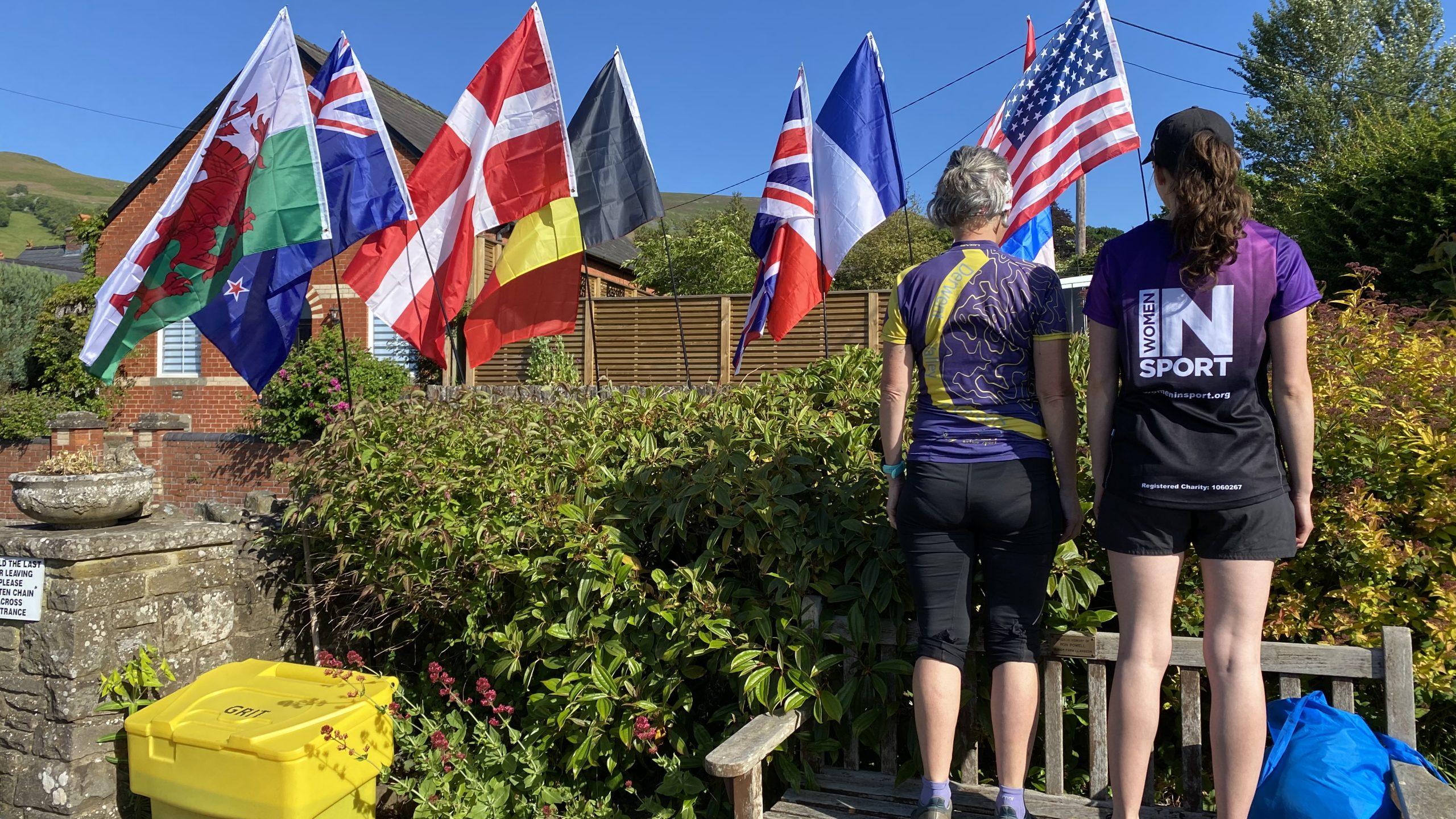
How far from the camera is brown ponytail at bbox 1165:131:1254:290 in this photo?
2000 millimetres

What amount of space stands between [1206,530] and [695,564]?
149 centimetres

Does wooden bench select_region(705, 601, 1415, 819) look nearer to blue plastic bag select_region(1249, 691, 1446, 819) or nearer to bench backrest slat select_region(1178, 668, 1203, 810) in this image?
bench backrest slat select_region(1178, 668, 1203, 810)

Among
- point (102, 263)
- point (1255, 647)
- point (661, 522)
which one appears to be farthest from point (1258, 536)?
point (102, 263)

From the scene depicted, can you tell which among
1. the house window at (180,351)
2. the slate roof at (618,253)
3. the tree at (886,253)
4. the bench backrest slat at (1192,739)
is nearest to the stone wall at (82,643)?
the bench backrest slat at (1192,739)

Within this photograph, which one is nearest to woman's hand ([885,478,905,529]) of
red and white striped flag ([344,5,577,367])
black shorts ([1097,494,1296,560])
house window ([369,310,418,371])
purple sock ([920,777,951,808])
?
black shorts ([1097,494,1296,560])

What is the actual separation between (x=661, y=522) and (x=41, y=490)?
8.73ft

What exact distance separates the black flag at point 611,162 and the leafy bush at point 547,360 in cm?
709

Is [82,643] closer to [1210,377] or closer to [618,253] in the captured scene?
[1210,377]

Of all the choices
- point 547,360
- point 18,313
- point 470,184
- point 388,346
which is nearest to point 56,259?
point 18,313

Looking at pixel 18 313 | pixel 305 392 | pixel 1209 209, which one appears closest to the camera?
pixel 1209 209

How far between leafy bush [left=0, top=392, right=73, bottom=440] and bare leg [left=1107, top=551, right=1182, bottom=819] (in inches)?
677

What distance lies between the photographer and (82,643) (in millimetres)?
3627

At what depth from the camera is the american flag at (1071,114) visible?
517cm

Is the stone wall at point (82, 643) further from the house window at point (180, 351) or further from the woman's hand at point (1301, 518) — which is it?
the house window at point (180, 351)
